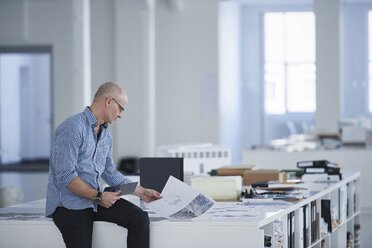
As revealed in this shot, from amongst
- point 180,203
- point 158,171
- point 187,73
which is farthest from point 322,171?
point 187,73

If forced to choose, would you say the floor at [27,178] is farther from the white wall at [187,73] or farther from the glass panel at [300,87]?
the glass panel at [300,87]

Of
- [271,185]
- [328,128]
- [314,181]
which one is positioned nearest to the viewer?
[271,185]

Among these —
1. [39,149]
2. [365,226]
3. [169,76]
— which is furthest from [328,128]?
[39,149]

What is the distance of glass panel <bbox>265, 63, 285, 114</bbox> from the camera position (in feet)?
63.3

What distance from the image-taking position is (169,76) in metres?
15.3

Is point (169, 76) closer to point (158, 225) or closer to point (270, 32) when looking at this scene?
point (270, 32)

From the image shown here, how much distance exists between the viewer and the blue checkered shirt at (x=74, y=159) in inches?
148

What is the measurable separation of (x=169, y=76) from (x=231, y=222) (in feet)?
38.1

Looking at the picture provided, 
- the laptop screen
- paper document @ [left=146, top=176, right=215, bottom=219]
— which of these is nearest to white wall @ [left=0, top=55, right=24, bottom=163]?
the laptop screen

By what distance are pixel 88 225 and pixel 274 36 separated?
1583 centimetres

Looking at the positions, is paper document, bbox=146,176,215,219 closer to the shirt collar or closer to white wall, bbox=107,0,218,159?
the shirt collar

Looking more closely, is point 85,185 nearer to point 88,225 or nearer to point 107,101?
point 88,225

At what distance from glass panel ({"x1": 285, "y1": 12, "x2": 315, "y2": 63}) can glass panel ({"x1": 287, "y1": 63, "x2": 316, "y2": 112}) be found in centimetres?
23

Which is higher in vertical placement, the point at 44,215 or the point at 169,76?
the point at 169,76
